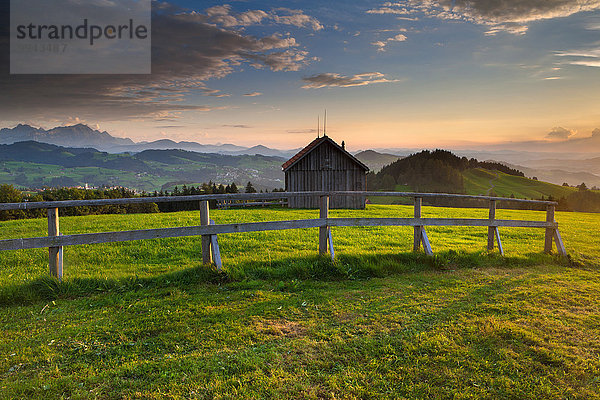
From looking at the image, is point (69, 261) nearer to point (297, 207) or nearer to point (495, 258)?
point (495, 258)

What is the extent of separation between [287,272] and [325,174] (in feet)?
83.1

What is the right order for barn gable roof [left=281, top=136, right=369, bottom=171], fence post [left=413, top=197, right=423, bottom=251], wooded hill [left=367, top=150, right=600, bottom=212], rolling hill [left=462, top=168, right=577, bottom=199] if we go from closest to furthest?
1. fence post [left=413, top=197, right=423, bottom=251]
2. barn gable roof [left=281, top=136, right=369, bottom=171]
3. rolling hill [left=462, top=168, right=577, bottom=199]
4. wooded hill [left=367, top=150, right=600, bottom=212]

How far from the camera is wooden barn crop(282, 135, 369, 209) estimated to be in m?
32.0

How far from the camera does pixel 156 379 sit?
12.7 ft

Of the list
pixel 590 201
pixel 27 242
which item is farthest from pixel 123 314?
pixel 590 201

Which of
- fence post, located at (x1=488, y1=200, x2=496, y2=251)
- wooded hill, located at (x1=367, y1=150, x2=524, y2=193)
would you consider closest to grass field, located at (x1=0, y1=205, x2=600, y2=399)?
fence post, located at (x1=488, y1=200, x2=496, y2=251)

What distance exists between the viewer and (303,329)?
5.13 metres

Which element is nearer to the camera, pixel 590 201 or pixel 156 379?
pixel 156 379

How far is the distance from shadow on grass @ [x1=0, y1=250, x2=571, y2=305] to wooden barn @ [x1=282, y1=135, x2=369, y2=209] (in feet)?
75.7

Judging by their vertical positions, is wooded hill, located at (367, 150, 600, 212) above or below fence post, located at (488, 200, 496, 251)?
above

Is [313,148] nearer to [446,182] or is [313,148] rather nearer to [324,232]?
[324,232]

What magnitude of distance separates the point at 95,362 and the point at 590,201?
10560 cm

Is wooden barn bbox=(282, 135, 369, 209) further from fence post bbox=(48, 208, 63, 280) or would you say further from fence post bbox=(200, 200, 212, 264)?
fence post bbox=(48, 208, 63, 280)

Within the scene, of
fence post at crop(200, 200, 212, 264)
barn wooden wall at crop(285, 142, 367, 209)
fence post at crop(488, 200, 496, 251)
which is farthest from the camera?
barn wooden wall at crop(285, 142, 367, 209)
